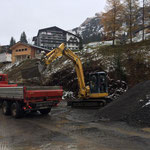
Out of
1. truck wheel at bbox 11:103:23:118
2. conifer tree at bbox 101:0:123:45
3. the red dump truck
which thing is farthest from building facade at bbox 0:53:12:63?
truck wheel at bbox 11:103:23:118

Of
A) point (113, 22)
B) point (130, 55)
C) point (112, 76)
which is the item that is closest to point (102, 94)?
point (112, 76)

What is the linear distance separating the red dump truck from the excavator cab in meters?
3.80

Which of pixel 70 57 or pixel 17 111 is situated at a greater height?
pixel 70 57

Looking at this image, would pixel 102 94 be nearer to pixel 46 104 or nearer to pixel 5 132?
pixel 46 104

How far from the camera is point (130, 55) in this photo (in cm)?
2272

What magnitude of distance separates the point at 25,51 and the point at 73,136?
1772 inches

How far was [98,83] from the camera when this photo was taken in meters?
14.1

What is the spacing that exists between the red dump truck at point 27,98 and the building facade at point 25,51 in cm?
3653

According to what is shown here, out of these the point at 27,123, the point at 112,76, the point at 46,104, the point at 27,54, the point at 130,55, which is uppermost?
the point at 27,54

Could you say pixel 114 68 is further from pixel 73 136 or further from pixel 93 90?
pixel 73 136

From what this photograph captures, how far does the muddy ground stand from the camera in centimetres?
576

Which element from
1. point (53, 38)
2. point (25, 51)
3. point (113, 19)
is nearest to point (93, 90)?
point (113, 19)

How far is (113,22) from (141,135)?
83.5 feet

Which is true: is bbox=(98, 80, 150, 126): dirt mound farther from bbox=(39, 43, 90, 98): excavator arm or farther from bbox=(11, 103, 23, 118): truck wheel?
bbox=(11, 103, 23, 118): truck wheel
